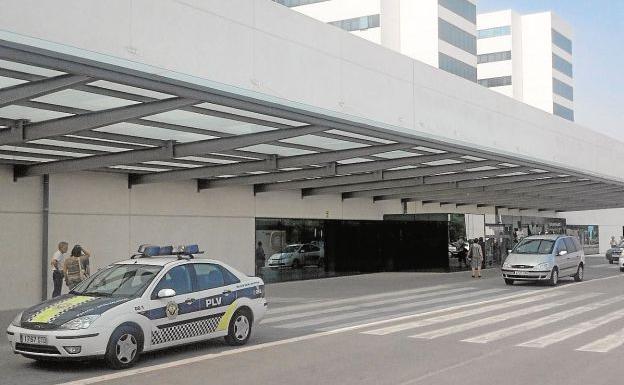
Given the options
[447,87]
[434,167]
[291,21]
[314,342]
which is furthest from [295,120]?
[434,167]

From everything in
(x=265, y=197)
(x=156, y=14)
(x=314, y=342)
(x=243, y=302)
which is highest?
(x=156, y=14)

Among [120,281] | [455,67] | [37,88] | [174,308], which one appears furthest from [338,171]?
[455,67]

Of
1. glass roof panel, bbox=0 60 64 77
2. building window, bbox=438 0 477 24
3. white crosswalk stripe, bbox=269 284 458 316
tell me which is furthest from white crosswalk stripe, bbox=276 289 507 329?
building window, bbox=438 0 477 24

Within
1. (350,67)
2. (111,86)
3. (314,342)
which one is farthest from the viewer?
(350,67)

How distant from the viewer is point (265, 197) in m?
25.9

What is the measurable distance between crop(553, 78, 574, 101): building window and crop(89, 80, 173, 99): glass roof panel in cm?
8229

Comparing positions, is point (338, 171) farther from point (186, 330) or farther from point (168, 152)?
point (186, 330)

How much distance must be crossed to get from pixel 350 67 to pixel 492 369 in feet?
31.0

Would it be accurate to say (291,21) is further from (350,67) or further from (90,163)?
(90,163)

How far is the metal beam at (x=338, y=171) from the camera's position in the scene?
2083 centimetres

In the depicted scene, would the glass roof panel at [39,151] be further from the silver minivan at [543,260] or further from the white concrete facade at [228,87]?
the silver minivan at [543,260]

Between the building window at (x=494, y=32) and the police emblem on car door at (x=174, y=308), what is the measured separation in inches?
3168

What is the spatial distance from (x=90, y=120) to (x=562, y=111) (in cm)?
8463

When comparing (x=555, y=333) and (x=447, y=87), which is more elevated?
(x=447, y=87)
